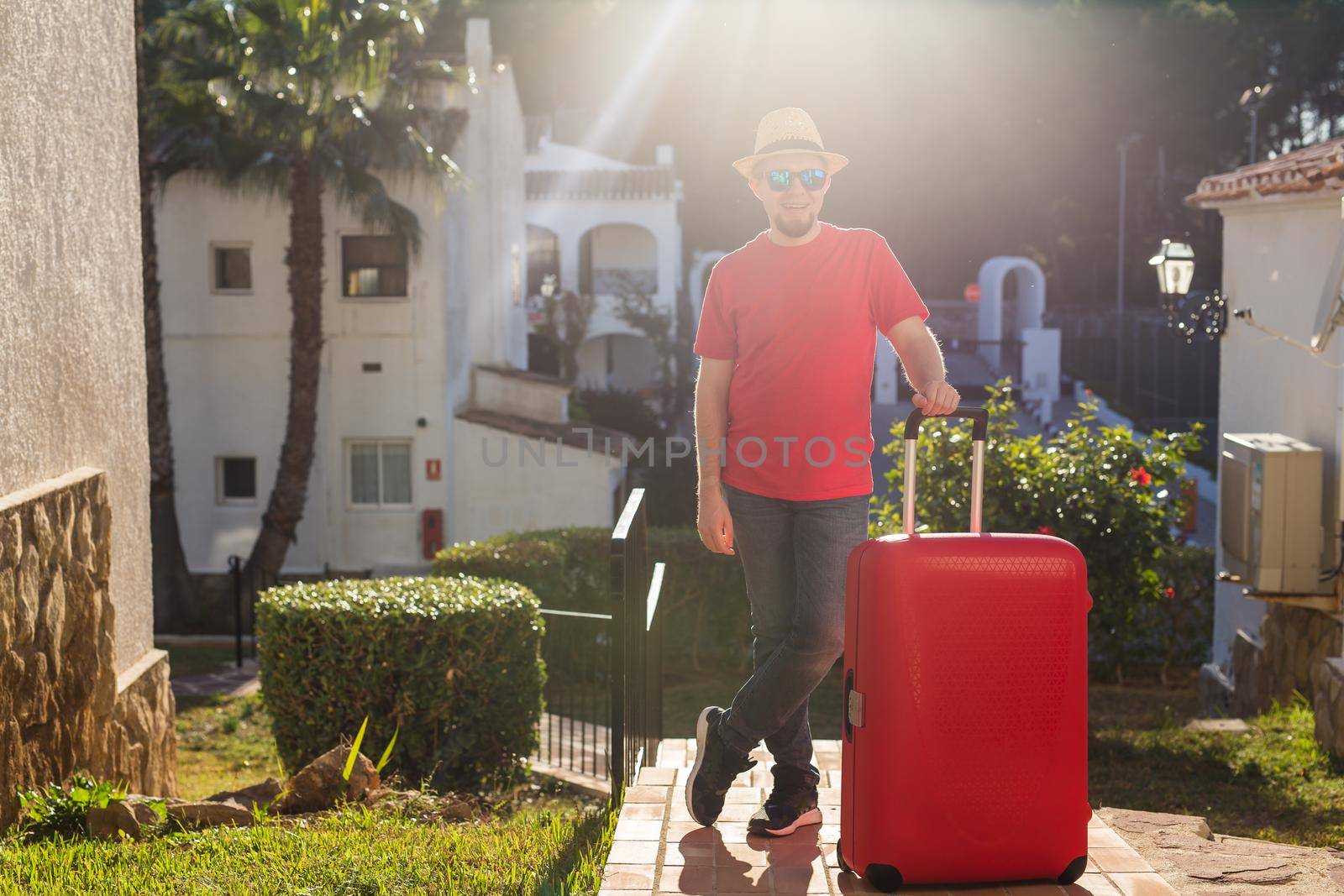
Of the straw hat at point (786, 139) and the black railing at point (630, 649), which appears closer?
the straw hat at point (786, 139)

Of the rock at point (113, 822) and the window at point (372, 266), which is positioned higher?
the window at point (372, 266)

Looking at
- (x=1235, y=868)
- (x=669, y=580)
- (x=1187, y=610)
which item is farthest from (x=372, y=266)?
(x=1235, y=868)

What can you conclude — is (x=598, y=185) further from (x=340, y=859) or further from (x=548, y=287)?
(x=340, y=859)

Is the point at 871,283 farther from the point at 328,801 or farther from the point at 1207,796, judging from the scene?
the point at 1207,796

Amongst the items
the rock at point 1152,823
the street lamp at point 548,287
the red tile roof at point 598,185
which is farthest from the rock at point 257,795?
the red tile roof at point 598,185

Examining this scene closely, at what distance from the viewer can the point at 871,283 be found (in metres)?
4.02

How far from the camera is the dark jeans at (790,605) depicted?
3.90 meters

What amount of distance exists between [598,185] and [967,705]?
103ft

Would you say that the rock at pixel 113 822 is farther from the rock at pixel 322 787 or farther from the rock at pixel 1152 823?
the rock at pixel 1152 823

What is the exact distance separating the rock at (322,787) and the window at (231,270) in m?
16.9

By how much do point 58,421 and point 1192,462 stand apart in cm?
2400

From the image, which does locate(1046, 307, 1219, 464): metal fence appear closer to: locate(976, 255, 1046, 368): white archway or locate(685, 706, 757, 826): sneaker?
locate(976, 255, 1046, 368): white archway

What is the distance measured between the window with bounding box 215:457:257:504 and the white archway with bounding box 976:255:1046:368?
2096 cm

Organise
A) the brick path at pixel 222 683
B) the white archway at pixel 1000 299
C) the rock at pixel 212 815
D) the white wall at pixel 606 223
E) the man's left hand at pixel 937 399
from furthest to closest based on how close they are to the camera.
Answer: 1. the white archway at pixel 1000 299
2. the white wall at pixel 606 223
3. the brick path at pixel 222 683
4. the rock at pixel 212 815
5. the man's left hand at pixel 937 399
